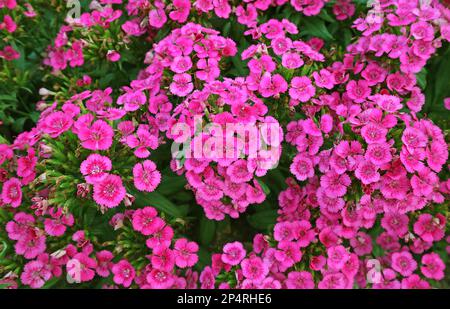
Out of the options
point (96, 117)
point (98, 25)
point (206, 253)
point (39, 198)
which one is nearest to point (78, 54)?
point (98, 25)

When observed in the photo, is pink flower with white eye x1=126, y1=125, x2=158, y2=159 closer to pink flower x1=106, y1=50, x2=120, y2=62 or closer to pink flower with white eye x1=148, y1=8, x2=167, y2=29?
pink flower x1=106, y1=50, x2=120, y2=62

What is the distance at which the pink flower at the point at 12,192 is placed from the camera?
96.3 inches

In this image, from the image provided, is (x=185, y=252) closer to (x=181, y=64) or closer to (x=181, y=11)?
(x=181, y=64)

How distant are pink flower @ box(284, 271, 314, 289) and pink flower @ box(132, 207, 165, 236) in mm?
850

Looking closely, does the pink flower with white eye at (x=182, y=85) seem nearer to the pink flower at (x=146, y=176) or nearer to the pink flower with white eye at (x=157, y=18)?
the pink flower at (x=146, y=176)

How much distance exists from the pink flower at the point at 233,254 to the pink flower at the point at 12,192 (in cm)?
128

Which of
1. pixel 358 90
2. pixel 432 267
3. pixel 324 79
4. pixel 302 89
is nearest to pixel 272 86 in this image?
pixel 302 89

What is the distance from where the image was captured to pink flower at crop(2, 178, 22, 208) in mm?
2447

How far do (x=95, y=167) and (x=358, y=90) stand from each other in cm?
175

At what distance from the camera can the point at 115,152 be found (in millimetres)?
2457

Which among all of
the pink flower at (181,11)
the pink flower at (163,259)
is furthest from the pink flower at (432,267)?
the pink flower at (181,11)

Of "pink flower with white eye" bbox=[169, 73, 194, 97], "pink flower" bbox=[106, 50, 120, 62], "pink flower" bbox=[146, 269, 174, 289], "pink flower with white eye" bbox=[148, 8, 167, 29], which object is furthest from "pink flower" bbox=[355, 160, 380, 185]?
"pink flower" bbox=[106, 50, 120, 62]

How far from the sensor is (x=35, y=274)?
2527 millimetres
